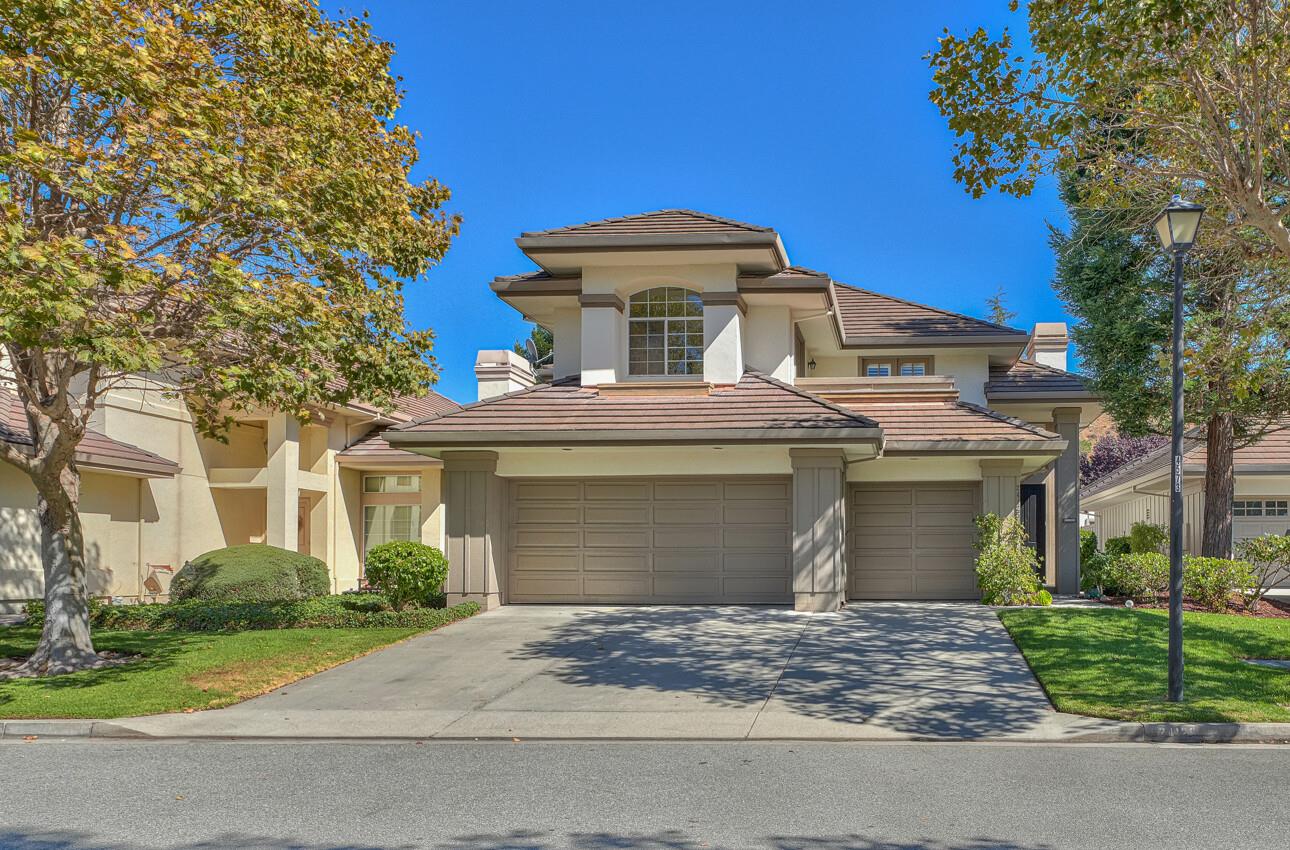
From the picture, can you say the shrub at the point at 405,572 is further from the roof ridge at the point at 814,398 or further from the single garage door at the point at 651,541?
the roof ridge at the point at 814,398

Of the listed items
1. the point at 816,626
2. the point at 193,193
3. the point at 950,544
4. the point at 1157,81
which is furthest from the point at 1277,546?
the point at 193,193

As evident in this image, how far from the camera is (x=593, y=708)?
455 inches

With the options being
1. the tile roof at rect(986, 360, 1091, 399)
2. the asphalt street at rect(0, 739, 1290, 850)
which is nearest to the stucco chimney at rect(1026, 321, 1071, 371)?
the tile roof at rect(986, 360, 1091, 399)

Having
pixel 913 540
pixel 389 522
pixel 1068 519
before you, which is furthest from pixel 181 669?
pixel 1068 519

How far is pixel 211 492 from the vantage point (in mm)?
25922

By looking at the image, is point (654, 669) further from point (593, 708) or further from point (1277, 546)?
point (1277, 546)

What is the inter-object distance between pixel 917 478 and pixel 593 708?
10.6 metres

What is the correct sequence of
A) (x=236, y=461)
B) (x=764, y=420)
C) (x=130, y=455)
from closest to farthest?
(x=764, y=420) < (x=130, y=455) < (x=236, y=461)

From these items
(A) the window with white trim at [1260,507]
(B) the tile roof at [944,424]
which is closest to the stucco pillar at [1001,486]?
(B) the tile roof at [944,424]

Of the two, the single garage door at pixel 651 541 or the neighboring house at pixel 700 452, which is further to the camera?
the single garage door at pixel 651 541

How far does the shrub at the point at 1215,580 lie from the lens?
65.4 feet

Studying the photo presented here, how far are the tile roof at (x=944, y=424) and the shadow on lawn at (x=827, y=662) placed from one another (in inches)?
118

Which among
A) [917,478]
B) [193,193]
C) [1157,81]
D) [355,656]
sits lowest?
[355,656]

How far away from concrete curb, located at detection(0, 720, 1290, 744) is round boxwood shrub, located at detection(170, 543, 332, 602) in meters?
8.83
